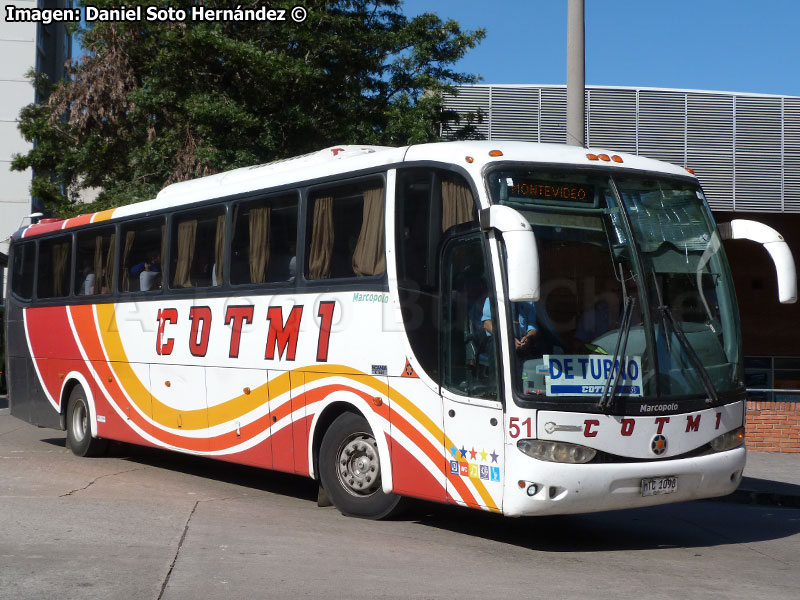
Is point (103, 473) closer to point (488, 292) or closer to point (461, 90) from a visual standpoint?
point (488, 292)

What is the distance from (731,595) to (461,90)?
706 inches

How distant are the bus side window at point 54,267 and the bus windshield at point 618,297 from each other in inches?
332

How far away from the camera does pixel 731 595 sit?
22.3 feet

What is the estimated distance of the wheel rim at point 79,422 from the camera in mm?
14570

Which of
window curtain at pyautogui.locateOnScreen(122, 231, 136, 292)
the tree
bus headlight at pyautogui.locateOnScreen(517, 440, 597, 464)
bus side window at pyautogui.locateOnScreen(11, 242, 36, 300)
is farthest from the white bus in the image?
the tree

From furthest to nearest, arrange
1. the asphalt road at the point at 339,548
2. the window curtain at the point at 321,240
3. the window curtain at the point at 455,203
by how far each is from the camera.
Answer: the window curtain at the point at 321,240, the window curtain at the point at 455,203, the asphalt road at the point at 339,548

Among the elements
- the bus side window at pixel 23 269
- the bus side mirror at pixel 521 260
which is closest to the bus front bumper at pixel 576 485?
the bus side mirror at pixel 521 260

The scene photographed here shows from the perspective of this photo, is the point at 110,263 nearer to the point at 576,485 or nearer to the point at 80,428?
the point at 80,428

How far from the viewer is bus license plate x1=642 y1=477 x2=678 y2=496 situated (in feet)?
26.3

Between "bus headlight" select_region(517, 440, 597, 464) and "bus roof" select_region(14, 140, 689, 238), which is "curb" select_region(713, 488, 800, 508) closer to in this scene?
"bus roof" select_region(14, 140, 689, 238)

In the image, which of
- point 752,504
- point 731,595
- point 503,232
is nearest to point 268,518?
point 503,232

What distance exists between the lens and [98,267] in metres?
13.9

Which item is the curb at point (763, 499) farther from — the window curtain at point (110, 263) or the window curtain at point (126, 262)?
the window curtain at point (110, 263)

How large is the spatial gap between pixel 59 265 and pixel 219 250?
4.53 metres
